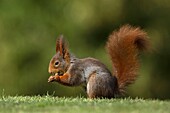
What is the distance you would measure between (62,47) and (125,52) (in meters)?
0.68

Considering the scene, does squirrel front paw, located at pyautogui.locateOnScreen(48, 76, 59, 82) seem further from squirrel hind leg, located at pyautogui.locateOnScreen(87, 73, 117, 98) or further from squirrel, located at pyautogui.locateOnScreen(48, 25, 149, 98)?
squirrel hind leg, located at pyautogui.locateOnScreen(87, 73, 117, 98)

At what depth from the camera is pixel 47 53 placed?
47.1ft

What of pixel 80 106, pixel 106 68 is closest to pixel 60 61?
pixel 106 68

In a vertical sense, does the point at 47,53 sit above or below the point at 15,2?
below

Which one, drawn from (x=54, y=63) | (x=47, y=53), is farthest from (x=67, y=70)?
(x=47, y=53)

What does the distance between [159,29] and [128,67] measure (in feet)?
20.5

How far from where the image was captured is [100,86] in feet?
25.7

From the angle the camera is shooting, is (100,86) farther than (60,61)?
No

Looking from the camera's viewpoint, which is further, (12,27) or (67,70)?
(12,27)

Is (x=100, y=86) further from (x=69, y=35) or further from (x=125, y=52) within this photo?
(x=69, y=35)

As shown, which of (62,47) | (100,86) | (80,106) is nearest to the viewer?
(80,106)

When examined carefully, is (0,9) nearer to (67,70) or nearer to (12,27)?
(12,27)

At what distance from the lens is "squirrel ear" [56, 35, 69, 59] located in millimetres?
8273

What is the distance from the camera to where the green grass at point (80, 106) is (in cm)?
632
